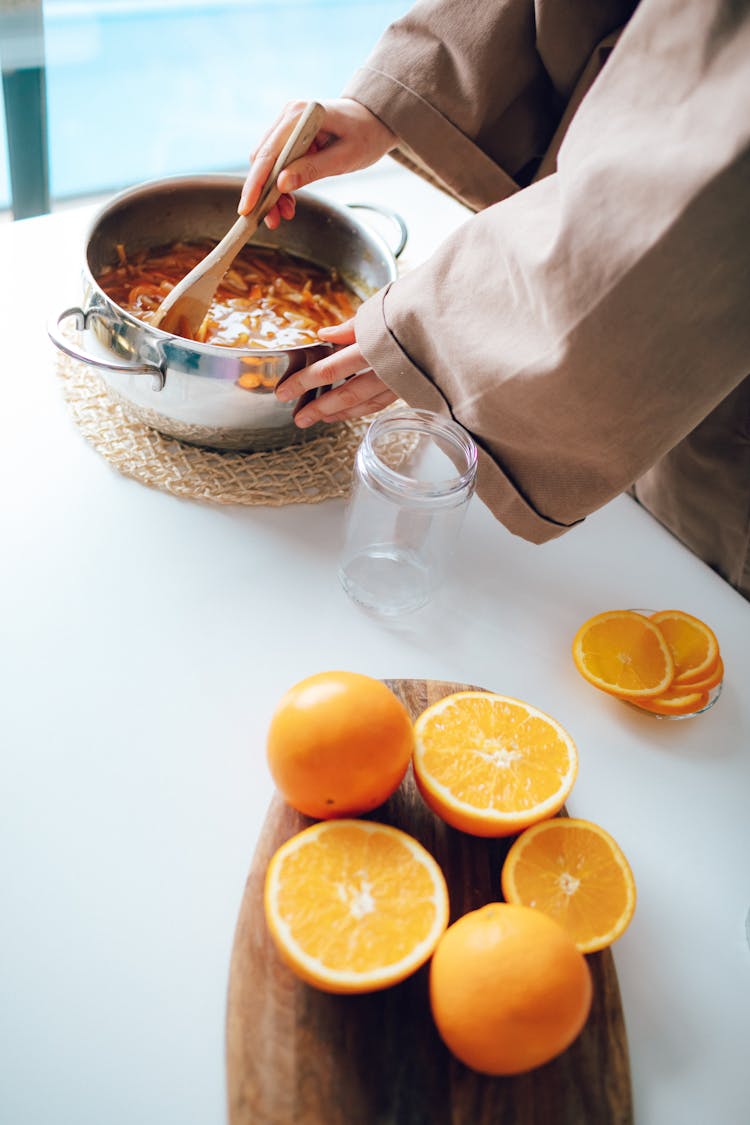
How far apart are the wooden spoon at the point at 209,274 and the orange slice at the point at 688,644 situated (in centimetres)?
53

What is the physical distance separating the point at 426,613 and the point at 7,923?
45 cm

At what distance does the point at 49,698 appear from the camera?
2.52 feet

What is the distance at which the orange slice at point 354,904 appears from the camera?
1.94 ft

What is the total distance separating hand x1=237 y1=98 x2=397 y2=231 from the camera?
961mm

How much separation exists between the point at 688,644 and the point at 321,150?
2.10 ft

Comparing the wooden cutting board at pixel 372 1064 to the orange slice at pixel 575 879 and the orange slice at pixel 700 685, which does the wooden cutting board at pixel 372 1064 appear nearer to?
the orange slice at pixel 575 879

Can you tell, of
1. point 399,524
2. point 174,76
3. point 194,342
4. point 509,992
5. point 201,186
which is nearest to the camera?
point 509,992

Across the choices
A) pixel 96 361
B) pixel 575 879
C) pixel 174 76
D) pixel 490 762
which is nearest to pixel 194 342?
pixel 96 361

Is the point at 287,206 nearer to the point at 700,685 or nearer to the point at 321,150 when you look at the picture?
the point at 321,150

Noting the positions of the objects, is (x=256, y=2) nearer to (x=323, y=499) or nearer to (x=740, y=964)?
(x=323, y=499)

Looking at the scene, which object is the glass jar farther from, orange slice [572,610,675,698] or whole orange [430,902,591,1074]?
whole orange [430,902,591,1074]

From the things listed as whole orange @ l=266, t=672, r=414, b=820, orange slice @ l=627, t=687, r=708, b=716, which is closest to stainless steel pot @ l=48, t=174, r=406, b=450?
whole orange @ l=266, t=672, r=414, b=820

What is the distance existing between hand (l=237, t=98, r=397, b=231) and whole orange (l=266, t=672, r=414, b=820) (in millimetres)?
550

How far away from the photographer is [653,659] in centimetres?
86
